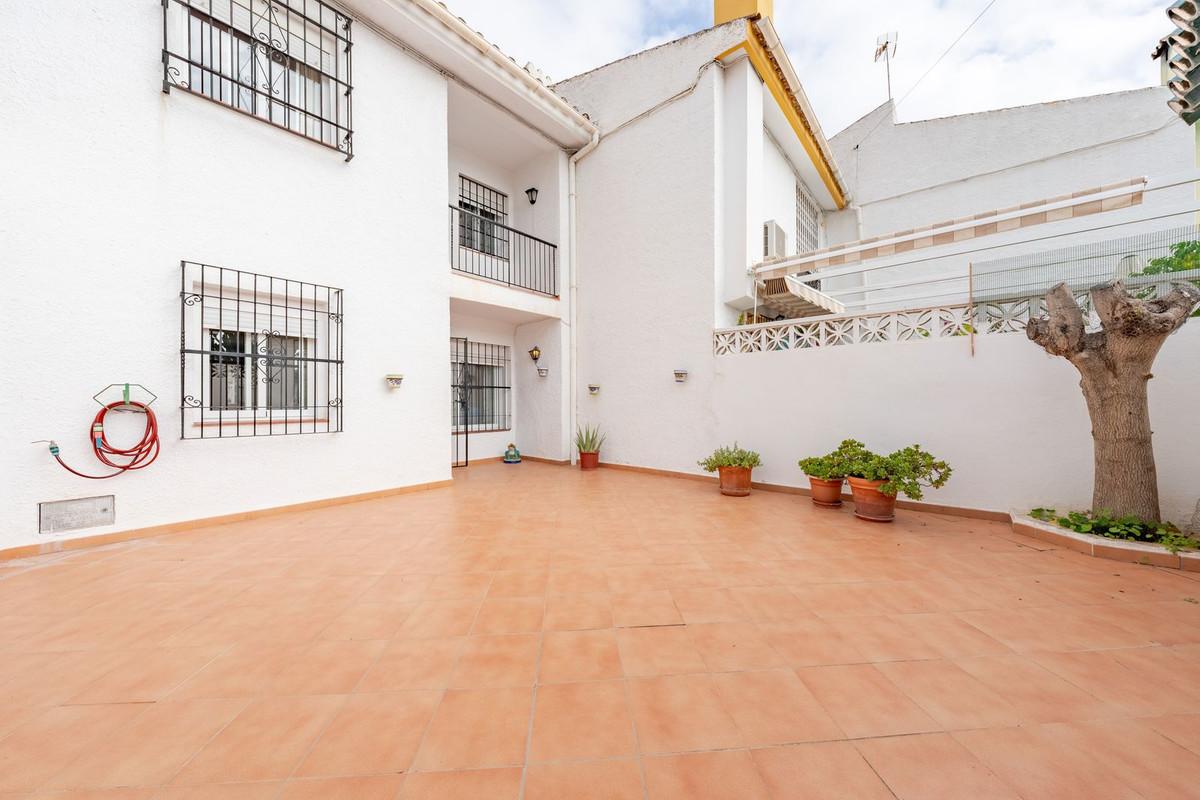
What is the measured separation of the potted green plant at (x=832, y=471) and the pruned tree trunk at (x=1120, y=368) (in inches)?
62.6

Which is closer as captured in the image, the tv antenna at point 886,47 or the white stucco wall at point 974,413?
the white stucco wall at point 974,413

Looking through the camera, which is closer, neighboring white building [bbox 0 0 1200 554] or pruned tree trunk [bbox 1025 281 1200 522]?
pruned tree trunk [bbox 1025 281 1200 522]

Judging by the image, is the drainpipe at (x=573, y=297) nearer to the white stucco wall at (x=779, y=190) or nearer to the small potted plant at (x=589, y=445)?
the small potted plant at (x=589, y=445)

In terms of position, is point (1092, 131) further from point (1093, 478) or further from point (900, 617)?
point (900, 617)

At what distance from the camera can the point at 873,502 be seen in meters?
4.07

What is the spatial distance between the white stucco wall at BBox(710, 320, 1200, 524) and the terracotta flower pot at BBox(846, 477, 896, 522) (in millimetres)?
827

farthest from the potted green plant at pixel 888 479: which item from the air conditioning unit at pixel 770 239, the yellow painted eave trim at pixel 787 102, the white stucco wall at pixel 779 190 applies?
the yellow painted eave trim at pixel 787 102

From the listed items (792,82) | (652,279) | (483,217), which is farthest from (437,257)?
(792,82)

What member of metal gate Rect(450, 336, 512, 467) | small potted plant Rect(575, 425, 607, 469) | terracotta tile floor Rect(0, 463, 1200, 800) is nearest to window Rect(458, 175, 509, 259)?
metal gate Rect(450, 336, 512, 467)

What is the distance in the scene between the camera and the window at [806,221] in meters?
8.91

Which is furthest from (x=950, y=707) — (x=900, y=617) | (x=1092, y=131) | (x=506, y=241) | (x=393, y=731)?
(x=1092, y=131)

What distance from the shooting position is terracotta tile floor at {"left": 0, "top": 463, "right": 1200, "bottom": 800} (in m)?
1.28

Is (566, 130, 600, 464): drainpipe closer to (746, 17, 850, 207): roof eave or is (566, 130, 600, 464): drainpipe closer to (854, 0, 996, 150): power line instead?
(746, 17, 850, 207): roof eave

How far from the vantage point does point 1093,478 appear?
3.70 meters
